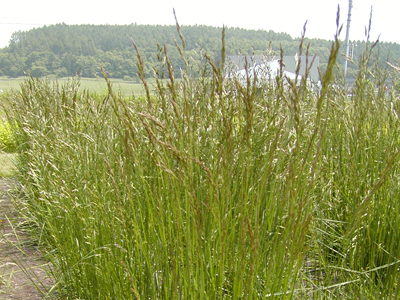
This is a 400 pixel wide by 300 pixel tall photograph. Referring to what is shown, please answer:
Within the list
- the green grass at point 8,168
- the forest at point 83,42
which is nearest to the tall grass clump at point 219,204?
the green grass at point 8,168

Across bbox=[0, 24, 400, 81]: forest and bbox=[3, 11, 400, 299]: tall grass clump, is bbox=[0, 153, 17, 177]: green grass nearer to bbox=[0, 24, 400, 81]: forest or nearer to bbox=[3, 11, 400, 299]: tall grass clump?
bbox=[3, 11, 400, 299]: tall grass clump

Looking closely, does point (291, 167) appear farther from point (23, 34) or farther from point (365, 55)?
point (23, 34)

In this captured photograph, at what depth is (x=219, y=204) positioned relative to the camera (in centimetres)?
125

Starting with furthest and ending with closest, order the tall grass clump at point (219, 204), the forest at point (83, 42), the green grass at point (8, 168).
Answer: the forest at point (83, 42) → the green grass at point (8, 168) → the tall grass clump at point (219, 204)

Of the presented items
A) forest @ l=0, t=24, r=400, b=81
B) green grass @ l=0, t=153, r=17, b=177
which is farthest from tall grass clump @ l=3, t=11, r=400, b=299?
forest @ l=0, t=24, r=400, b=81

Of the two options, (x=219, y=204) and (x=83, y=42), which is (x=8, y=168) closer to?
→ (x=219, y=204)

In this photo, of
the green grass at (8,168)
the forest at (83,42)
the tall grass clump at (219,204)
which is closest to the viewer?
the tall grass clump at (219,204)

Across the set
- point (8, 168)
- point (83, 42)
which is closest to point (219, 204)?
point (8, 168)

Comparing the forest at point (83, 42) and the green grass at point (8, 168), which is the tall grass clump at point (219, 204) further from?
the forest at point (83, 42)

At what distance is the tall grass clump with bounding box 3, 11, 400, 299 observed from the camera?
1150mm

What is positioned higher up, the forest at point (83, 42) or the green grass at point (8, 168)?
the forest at point (83, 42)

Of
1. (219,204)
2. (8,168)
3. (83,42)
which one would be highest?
(83,42)

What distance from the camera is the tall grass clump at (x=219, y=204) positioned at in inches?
45.3

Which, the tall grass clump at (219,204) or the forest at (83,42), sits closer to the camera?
the tall grass clump at (219,204)
